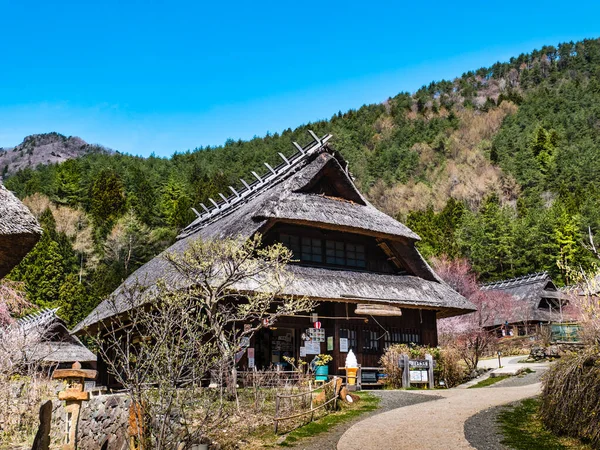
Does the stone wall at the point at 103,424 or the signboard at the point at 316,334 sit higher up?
the signboard at the point at 316,334

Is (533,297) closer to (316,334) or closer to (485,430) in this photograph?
(316,334)

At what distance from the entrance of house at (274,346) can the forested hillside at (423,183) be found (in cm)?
1900

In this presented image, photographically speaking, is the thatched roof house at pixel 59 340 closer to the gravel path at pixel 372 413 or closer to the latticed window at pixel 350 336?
the latticed window at pixel 350 336

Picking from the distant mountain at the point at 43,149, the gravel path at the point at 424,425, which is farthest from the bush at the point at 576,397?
the distant mountain at the point at 43,149

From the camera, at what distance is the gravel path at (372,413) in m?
11.4

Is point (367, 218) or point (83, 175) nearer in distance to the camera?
point (367, 218)

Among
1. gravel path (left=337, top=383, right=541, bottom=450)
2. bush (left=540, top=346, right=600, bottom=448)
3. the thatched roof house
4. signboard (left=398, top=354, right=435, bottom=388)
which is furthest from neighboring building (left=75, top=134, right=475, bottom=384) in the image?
bush (left=540, top=346, right=600, bottom=448)

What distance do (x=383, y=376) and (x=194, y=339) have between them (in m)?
12.4

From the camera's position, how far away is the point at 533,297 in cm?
4706

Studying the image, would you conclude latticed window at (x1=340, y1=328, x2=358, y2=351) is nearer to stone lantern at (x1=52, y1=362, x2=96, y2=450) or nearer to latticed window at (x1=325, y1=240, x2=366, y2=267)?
latticed window at (x1=325, y1=240, x2=366, y2=267)

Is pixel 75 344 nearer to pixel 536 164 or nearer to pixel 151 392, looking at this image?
pixel 151 392

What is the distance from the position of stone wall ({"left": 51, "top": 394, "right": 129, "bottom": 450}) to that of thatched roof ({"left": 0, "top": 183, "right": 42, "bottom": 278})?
5.37m

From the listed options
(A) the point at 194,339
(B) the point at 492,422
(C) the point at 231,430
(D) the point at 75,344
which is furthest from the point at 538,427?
(D) the point at 75,344

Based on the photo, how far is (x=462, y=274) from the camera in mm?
46594
